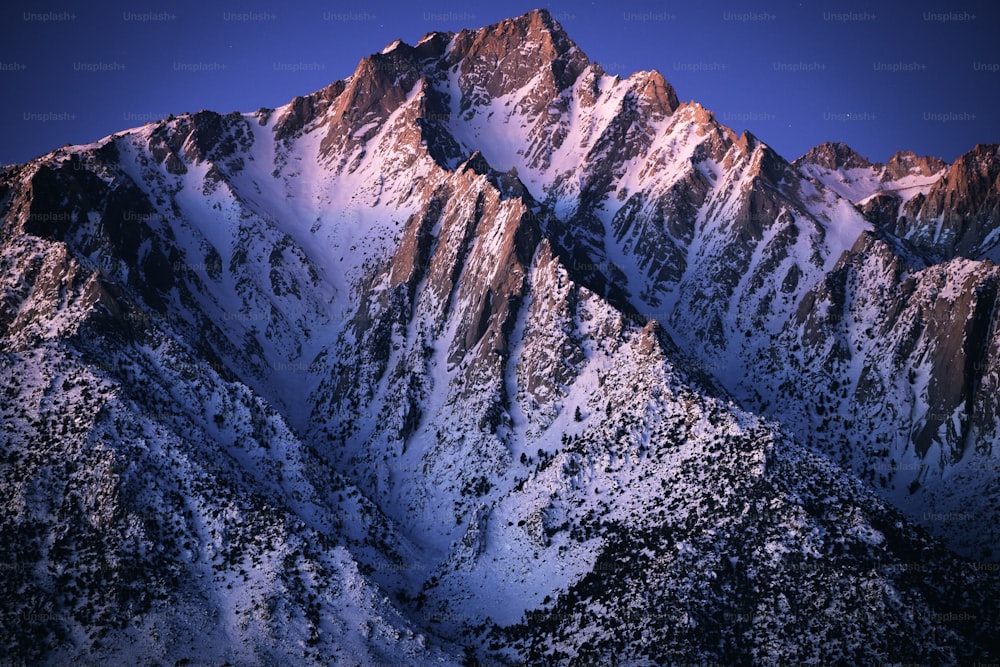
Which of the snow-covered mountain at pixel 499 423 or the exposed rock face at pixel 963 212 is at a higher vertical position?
the exposed rock face at pixel 963 212

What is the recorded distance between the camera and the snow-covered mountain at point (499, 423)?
9581 cm

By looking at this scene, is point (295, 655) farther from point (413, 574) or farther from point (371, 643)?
point (413, 574)

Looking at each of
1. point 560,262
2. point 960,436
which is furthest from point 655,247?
point 960,436

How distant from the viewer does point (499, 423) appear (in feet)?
445

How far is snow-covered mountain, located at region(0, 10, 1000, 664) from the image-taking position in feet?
314

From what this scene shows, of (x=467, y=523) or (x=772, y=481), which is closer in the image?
(x=772, y=481)

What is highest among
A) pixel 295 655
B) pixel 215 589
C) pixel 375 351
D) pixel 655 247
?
pixel 655 247

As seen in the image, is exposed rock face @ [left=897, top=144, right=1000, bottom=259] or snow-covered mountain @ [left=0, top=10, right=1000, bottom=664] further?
exposed rock face @ [left=897, top=144, right=1000, bottom=259]

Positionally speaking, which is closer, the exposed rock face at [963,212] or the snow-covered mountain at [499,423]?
the snow-covered mountain at [499,423]

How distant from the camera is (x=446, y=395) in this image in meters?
147

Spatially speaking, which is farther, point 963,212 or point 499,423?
point 963,212

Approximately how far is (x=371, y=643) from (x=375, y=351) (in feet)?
225

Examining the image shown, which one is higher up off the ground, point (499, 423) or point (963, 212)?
point (963, 212)

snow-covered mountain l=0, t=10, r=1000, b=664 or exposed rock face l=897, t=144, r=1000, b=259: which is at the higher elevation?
exposed rock face l=897, t=144, r=1000, b=259
